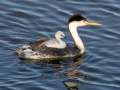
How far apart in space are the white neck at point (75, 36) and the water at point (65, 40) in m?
0.22

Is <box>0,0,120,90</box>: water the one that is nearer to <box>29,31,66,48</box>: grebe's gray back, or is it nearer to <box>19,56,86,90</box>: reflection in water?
<box>19,56,86,90</box>: reflection in water

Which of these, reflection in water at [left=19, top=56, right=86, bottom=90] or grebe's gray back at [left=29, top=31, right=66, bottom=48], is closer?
reflection in water at [left=19, top=56, right=86, bottom=90]

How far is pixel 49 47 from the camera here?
48.4ft

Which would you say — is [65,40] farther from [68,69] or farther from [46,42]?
[68,69]

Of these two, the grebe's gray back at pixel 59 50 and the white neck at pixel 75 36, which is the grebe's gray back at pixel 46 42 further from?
the white neck at pixel 75 36

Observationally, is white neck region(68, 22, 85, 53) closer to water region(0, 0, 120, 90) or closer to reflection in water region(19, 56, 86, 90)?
water region(0, 0, 120, 90)

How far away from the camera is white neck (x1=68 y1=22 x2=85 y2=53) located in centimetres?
1519

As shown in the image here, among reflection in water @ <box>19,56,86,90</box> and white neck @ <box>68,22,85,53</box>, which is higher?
white neck @ <box>68,22,85,53</box>

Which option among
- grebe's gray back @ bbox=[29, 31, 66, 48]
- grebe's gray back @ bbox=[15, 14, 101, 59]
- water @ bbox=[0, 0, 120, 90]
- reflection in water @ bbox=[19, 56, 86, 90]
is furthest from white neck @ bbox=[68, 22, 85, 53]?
grebe's gray back @ bbox=[29, 31, 66, 48]

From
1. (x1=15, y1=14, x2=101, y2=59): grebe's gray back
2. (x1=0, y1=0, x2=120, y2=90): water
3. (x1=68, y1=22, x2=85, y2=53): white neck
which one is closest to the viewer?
(x1=0, y1=0, x2=120, y2=90): water

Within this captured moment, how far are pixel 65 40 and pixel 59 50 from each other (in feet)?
3.82

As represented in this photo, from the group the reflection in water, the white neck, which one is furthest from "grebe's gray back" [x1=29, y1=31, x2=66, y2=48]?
the white neck

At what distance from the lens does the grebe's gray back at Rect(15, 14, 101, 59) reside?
14.5 m

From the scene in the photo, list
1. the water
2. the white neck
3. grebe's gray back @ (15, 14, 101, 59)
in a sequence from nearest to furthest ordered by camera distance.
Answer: the water < grebe's gray back @ (15, 14, 101, 59) < the white neck
